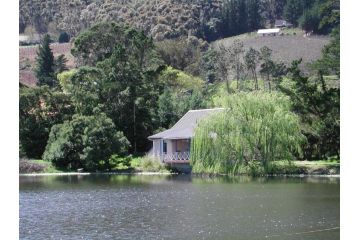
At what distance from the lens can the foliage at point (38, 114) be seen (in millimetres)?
49125

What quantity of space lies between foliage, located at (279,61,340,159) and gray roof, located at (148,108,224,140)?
5.03 meters

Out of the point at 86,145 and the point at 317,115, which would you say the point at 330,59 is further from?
the point at 86,145

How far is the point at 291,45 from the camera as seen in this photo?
105625 mm

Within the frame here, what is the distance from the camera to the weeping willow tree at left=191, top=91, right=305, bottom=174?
124 ft

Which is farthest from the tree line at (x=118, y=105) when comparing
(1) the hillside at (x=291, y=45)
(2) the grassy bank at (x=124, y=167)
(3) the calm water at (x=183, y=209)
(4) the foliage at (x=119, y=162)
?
(1) the hillside at (x=291, y=45)

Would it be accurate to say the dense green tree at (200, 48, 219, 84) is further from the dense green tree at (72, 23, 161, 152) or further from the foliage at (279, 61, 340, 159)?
the foliage at (279, 61, 340, 159)

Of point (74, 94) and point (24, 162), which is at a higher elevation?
point (74, 94)

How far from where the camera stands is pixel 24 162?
45.8 metres

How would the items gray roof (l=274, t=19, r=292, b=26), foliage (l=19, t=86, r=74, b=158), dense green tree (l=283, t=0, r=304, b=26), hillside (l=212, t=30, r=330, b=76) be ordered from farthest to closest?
gray roof (l=274, t=19, r=292, b=26) → dense green tree (l=283, t=0, r=304, b=26) → hillside (l=212, t=30, r=330, b=76) → foliage (l=19, t=86, r=74, b=158)

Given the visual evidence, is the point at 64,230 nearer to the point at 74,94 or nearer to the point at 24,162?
the point at 24,162

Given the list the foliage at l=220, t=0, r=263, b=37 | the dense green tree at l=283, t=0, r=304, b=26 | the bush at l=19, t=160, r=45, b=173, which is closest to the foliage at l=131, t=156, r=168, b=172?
the bush at l=19, t=160, r=45, b=173

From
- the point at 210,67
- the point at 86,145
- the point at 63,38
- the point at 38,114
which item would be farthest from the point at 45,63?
the point at 63,38
